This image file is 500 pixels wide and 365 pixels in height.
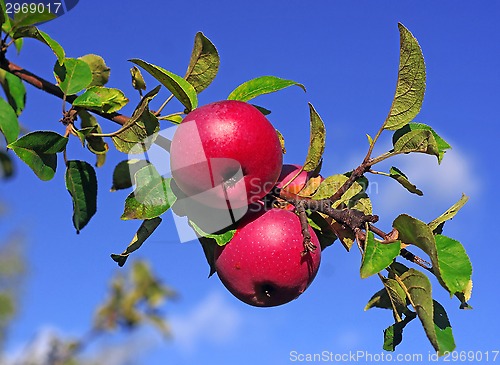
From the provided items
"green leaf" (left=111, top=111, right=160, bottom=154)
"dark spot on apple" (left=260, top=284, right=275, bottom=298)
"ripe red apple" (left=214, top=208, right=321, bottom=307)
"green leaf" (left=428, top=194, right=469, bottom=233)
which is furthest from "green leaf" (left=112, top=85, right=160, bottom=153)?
"green leaf" (left=428, top=194, right=469, bottom=233)

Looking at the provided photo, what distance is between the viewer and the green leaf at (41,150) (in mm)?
990

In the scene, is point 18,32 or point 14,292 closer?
point 18,32

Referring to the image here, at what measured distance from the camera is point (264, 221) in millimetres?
1000

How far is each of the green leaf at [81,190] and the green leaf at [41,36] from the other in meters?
0.22

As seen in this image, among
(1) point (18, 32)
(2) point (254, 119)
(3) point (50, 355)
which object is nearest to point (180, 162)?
(2) point (254, 119)

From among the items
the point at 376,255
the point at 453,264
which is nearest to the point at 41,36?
the point at 376,255

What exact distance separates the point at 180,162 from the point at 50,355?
13.3 ft

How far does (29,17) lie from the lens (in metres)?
1.31

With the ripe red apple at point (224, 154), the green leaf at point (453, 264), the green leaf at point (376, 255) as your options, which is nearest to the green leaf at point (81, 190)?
the ripe red apple at point (224, 154)

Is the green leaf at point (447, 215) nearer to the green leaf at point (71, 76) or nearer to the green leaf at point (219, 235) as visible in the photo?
the green leaf at point (219, 235)

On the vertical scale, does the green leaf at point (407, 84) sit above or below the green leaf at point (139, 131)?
above

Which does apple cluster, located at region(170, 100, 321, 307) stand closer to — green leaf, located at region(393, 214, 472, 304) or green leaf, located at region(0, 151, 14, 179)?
green leaf, located at region(393, 214, 472, 304)

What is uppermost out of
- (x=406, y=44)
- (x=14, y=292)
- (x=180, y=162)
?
(x=406, y=44)

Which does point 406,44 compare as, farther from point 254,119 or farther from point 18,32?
point 18,32
